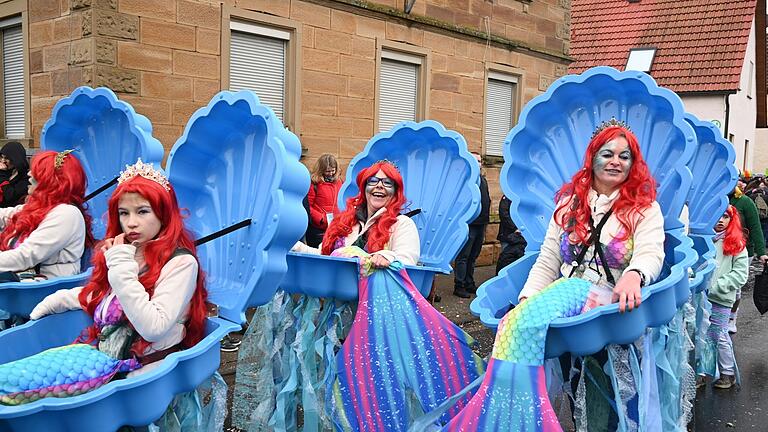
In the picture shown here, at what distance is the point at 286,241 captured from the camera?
262 centimetres

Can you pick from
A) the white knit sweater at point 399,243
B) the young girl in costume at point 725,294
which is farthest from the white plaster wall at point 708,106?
the white knit sweater at point 399,243

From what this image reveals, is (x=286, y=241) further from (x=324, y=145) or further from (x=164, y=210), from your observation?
(x=324, y=145)

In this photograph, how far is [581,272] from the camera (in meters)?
3.19

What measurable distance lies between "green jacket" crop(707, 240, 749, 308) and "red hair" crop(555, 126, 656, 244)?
2856 millimetres

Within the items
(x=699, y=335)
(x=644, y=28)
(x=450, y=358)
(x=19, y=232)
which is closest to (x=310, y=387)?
(x=450, y=358)

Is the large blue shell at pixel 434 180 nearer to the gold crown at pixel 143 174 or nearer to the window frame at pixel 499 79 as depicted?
the gold crown at pixel 143 174

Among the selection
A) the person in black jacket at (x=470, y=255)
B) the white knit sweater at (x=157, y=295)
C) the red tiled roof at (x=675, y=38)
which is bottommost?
the person in black jacket at (x=470, y=255)

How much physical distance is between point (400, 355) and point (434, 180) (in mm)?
1471

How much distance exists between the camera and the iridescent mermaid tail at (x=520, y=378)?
2.73 metres

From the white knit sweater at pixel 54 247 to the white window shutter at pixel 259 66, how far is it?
4.28 meters

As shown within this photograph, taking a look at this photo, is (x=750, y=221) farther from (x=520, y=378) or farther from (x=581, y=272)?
(x=520, y=378)

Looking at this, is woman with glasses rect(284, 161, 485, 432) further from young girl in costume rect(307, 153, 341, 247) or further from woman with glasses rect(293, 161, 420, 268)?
young girl in costume rect(307, 153, 341, 247)

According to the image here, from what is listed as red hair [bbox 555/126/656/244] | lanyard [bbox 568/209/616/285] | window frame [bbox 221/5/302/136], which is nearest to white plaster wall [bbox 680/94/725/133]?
window frame [bbox 221/5/302/136]

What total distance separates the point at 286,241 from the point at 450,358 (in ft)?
4.91
